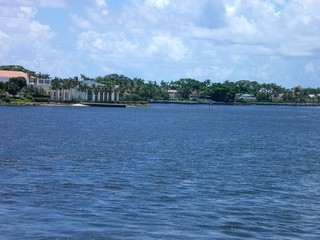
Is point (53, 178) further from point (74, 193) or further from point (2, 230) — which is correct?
point (2, 230)

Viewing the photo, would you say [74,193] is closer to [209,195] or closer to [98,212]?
[98,212]

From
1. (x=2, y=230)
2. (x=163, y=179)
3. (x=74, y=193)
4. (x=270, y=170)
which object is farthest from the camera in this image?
(x=270, y=170)

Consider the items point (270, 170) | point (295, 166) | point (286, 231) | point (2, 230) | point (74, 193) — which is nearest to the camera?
point (2, 230)

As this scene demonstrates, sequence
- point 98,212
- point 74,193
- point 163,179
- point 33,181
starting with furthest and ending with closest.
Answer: point 163,179
point 33,181
point 74,193
point 98,212

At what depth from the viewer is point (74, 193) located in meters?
28.6

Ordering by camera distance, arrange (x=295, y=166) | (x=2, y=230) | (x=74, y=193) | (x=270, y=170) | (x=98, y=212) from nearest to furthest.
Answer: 1. (x=2, y=230)
2. (x=98, y=212)
3. (x=74, y=193)
4. (x=270, y=170)
5. (x=295, y=166)

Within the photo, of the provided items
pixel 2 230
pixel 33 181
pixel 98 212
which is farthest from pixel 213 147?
pixel 2 230

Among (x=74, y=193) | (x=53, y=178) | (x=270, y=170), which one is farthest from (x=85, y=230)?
(x=270, y=170)

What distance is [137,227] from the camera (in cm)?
2200

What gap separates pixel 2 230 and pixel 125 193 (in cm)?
916

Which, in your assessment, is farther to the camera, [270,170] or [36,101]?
[36,101]

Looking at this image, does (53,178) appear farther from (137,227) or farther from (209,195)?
(137,227)

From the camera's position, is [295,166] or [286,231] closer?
[286,231]

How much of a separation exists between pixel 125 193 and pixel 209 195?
4260mm
